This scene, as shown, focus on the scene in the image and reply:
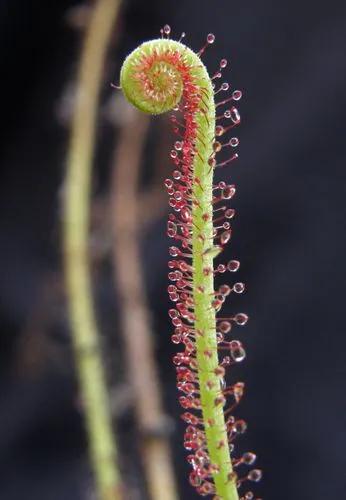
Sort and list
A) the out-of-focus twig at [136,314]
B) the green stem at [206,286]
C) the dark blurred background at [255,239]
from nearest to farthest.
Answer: the green stem at [206,286] → the out-of-focus twig at [136,314] → the dark blurred background at [255,239]

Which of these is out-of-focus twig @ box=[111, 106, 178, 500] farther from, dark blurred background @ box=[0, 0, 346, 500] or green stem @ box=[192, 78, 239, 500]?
green stem @ box=[192, 78, 239, 500]

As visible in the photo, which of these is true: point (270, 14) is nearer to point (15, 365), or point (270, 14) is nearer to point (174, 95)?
point (15, 365)

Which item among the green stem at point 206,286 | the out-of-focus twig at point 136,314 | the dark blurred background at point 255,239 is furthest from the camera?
the dark blurred background at point 255,239

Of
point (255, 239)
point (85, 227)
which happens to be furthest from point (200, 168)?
point (255, 239)

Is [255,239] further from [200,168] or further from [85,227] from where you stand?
[200,168]

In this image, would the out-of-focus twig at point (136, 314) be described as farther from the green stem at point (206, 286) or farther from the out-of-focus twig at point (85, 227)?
the green stem at point (206, 286)

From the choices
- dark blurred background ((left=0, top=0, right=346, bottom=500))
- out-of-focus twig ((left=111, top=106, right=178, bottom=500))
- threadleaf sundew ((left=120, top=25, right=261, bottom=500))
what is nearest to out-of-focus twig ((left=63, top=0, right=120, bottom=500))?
out-of-focus twig ((left=111, top=106, right=178, bottom=500))

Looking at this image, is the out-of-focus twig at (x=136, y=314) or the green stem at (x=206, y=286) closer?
the green stem at (x=206, y=286)

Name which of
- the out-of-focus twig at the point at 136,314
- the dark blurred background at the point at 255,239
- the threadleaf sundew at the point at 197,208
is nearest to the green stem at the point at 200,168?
the threadleaf sundew at the point at 197,208
